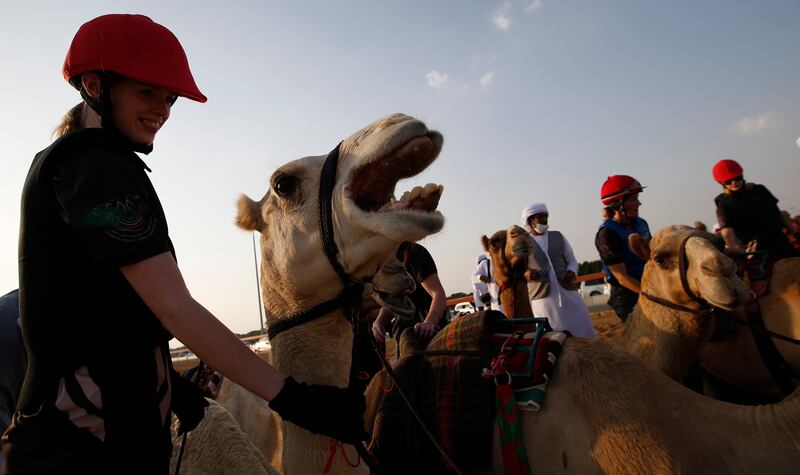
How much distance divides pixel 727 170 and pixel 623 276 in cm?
246

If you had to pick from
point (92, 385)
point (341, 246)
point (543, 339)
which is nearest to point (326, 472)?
point (341, 246)

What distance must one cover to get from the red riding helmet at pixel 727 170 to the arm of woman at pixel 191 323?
6353 millimetres

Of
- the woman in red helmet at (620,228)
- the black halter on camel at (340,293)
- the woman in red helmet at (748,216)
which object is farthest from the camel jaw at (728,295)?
the woman in red helmet at (748,216)

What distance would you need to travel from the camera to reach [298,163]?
197 centimetres

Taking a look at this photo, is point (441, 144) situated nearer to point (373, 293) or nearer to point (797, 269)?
point (373, 293)

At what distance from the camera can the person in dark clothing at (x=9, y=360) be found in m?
2.35

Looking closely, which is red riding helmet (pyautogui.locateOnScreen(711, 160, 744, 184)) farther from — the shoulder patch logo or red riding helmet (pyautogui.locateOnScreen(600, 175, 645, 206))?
the shoulder patch logo

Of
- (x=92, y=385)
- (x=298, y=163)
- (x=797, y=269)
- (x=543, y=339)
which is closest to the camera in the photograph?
(x=92, y=385)

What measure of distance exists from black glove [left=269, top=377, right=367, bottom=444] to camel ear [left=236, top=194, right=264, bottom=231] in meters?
0.95

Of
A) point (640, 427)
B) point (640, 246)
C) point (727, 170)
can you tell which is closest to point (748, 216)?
point (727, 170)

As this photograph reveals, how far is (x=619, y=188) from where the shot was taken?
484cm

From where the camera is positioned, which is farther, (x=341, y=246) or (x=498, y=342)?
(x=498, y=342)

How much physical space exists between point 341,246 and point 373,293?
12.1 inches

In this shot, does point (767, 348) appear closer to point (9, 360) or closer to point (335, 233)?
point (335, 233)
